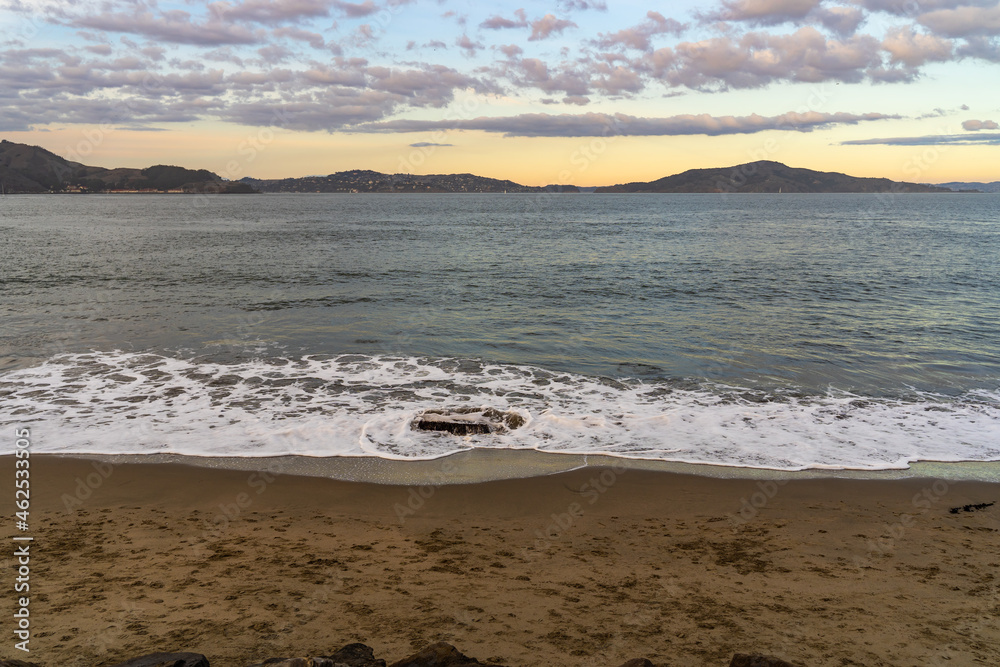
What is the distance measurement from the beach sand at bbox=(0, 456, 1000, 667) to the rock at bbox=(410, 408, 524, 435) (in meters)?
2.35

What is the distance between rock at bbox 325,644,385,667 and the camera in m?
4.94

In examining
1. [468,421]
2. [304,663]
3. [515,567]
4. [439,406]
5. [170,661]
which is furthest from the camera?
[439,406]

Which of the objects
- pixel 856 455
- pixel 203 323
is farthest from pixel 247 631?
pixel 203 323

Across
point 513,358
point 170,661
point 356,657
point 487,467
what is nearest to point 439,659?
point 356,657

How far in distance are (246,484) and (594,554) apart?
19.9ft

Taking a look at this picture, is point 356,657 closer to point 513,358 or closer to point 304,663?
point 304,663

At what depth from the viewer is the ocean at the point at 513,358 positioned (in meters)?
12.1

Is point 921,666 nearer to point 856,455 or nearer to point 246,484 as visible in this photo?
point 856,455

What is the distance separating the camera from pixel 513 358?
1830 centimetres

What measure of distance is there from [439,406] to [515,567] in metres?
6.78

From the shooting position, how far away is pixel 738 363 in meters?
17.7

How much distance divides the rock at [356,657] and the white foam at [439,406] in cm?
603

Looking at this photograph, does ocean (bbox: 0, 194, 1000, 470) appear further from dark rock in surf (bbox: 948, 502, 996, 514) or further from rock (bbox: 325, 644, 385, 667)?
rock (bbox: 325, 644, 385, 667)

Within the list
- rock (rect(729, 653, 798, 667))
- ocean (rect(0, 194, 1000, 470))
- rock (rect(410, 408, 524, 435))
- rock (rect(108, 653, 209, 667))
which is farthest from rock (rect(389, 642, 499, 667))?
rock (rect(410, 408, 524, 435))
